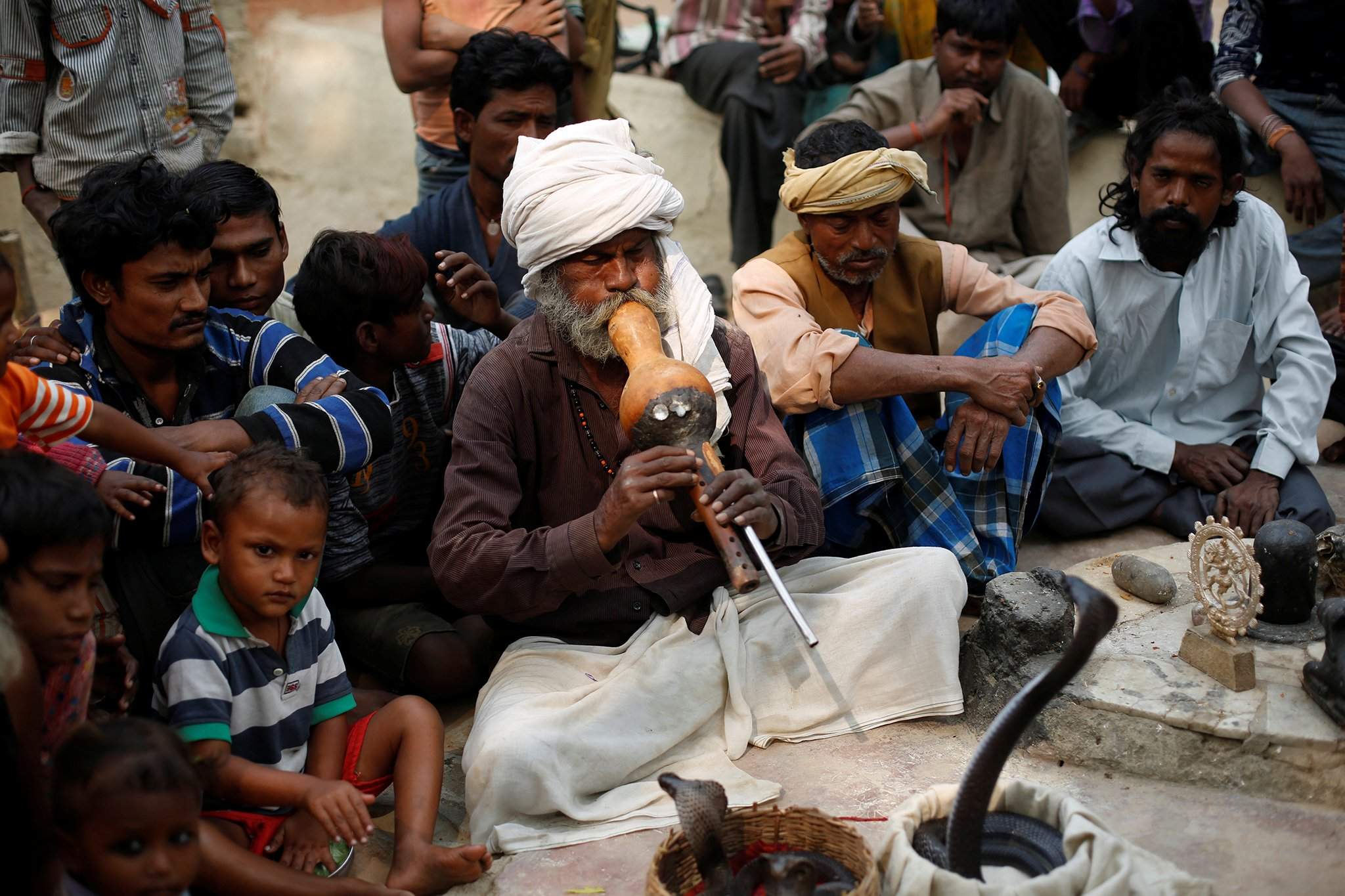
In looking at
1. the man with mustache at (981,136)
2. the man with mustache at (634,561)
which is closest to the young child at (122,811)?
the man with mustache at (634,561)

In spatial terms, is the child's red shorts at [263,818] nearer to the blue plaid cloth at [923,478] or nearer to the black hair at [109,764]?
the black hair at [109,764]

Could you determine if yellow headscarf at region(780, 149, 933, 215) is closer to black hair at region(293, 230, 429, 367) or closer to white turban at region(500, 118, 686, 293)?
white turban at region(500, 118, 686, 293)

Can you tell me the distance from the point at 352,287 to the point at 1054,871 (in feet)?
8.22

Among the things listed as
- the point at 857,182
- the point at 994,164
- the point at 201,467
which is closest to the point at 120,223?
the point at 201,467

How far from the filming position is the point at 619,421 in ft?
11.9

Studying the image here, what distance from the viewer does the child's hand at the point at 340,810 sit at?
2857 millimetres

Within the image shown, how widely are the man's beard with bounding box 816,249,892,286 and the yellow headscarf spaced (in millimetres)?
156

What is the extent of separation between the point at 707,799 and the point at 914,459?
1.81 m

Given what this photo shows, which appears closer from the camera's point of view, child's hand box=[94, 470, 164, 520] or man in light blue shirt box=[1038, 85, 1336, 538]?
child's hand box=[94, 470, 164, 520]

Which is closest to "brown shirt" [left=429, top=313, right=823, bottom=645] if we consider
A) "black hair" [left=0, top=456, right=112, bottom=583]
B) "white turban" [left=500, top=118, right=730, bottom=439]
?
"white turban" [left=500, top=118, right=730, bottom=439]

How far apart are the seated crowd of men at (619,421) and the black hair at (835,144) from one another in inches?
0.7

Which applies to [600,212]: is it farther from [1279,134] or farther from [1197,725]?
[1279,134]

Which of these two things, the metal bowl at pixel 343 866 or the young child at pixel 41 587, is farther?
the metal bowl at pixel 343 866

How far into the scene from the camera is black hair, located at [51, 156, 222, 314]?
3289 mm
